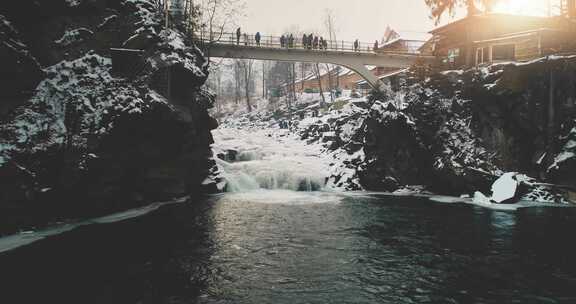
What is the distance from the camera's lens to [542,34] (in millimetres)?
28984

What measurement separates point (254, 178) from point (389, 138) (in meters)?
10.2

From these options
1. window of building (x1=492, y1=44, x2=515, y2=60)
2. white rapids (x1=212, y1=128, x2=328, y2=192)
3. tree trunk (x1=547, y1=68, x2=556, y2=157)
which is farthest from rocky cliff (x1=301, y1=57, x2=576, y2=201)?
window of building (x1=492, y1=44, x2=515, y2=60)

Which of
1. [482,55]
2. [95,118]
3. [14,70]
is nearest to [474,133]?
[482,55]

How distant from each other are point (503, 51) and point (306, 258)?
1270 inches

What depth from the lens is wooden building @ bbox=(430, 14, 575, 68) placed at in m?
28.1

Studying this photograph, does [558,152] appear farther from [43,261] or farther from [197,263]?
[43,261]

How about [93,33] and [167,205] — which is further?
[167,205]

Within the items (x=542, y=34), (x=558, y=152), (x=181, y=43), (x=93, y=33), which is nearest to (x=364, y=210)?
(x=558, y=152)

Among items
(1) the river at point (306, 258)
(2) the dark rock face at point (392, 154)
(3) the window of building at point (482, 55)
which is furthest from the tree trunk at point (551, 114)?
(3) the window of building at point (482, 55)

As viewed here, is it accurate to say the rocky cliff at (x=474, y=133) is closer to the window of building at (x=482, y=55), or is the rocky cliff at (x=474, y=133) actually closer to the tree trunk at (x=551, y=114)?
the tree trunk at (x=551, y=114)

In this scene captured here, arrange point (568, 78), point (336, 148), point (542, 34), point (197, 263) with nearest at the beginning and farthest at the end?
1. point (197, 263)
2. point (568, 78)
3. point (542, 34)
4. point (336, 148)

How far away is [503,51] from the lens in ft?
115

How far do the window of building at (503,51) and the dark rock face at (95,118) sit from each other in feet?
89.1

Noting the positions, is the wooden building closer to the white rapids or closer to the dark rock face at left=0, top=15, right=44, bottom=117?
the white rapids
